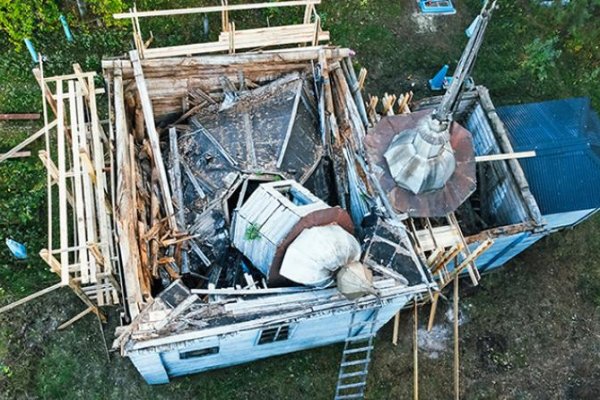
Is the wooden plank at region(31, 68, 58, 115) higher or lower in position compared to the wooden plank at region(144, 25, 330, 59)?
lower

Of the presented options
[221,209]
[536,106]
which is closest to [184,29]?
[221,209]

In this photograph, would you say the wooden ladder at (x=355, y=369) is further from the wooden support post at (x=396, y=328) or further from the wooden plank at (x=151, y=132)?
the wooden plank at (x=151, y=132)

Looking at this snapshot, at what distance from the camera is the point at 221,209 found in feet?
47.4

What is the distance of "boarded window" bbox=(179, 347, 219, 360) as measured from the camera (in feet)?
42.0

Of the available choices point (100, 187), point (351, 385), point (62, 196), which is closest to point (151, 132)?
point (100, 187)

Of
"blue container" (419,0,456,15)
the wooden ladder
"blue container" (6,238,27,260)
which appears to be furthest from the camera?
"blue container" (419,0,456,15)

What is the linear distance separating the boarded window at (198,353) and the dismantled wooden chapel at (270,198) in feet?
0.27

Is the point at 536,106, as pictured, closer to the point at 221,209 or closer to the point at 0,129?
the point at 221,209

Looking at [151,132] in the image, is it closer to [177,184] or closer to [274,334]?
[177,184]

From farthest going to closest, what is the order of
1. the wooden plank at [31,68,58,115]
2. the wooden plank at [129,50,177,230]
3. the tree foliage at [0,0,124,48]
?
the tree foliage at [0,0,124,48] < the wooden plank at [129,50,177,230] < the wooden plank at [31,68,58,115]

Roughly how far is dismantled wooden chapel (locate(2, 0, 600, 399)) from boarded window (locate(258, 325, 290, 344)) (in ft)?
0.21

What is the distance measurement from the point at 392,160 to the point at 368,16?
972 centimetres

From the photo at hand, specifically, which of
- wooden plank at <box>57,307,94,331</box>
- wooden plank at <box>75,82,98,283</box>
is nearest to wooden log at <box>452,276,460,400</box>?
wooden plank at <box>75,82,98,283</box>

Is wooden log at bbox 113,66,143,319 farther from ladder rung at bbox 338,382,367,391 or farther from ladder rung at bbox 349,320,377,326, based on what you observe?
ladder rung at bbox 338,382,367,391
